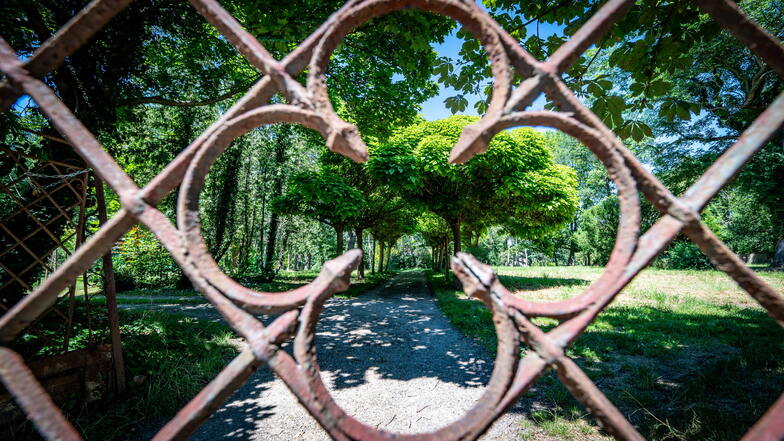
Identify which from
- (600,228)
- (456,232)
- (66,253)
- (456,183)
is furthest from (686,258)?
(66,253)

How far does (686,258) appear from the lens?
72.2 feet

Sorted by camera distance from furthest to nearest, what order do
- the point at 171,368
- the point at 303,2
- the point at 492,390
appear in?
the point at 303,2, the point at 171,368, the point at 492,390

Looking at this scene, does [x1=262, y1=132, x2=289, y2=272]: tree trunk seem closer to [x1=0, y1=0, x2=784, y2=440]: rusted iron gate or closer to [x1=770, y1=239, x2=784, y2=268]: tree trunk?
[x1=0, y1=0, x2=784, y2=440]: rusted iron gate

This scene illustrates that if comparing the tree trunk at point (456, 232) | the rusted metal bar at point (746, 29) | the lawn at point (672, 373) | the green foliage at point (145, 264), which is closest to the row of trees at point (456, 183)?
the tree trunk at point (456, 232)

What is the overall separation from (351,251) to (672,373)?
546cm

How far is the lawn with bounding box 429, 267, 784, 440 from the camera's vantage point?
2.76 meters

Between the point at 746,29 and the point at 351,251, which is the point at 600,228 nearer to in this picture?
the point at 746,29

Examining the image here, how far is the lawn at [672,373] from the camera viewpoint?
2.76 m

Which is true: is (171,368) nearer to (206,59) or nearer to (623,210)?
(623,210)

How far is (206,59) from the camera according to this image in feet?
21.5

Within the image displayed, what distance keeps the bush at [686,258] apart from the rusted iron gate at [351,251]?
99.1 ft

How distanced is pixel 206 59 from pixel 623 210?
8448mm

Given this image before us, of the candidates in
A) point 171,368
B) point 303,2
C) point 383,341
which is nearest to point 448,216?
point 383,341

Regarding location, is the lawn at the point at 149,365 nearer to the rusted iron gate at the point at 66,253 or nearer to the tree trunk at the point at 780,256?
the rusted iron gate at the point at 66,253
